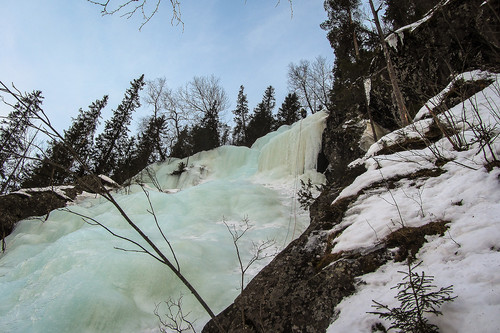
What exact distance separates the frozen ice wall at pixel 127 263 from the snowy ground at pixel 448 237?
1.35 m

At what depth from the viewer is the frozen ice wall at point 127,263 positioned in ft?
10.7

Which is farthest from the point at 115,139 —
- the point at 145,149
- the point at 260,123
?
the point at 260,123

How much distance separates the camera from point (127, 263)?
408 centimetres

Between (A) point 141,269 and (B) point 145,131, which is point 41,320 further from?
(B) point 145,131

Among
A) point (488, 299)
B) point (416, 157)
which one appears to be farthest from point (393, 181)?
point (488, 299)

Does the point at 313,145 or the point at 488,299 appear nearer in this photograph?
the point at 488,299

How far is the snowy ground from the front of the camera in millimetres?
1061

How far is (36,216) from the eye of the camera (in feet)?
25.6

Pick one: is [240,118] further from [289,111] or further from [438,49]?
[438,49]

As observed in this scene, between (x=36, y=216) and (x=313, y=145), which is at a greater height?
(x=36, y=216)

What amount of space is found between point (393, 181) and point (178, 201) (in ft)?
22.0

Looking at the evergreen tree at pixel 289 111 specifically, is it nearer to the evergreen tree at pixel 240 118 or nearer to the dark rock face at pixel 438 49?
the evergreen tree at pixel 240 118

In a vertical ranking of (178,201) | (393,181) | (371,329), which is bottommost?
(371,329)

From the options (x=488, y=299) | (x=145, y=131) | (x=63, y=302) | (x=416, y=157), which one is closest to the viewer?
(x=488, y=299)
